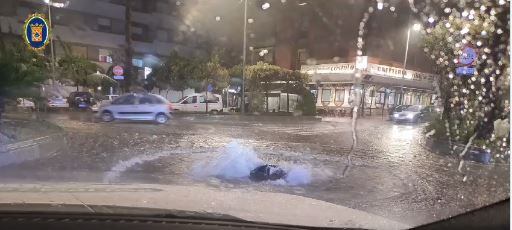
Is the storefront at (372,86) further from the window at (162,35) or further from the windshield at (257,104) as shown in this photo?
the window at (162,35)

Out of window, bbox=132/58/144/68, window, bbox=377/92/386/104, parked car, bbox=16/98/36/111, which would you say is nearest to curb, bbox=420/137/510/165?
window, bbox=377/92/386/104

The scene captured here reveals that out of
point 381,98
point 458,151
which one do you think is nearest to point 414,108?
point 381,98

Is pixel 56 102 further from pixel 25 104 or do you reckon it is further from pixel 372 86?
pixel 372 86

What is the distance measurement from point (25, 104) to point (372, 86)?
5.82 feet

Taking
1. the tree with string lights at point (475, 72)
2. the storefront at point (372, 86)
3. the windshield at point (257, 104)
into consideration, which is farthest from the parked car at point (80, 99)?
the tree with string lights at point (475, 72)

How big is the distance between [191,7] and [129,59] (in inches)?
17.6

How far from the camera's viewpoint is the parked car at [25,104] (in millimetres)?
2373

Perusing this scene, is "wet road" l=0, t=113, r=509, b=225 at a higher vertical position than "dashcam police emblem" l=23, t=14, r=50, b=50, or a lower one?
lower

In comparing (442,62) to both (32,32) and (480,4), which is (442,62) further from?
(32,32)

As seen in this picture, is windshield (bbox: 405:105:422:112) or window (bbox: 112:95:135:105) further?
window (bbox: 112:95:135:105)

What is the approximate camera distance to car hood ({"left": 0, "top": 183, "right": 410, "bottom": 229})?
1.67 meters

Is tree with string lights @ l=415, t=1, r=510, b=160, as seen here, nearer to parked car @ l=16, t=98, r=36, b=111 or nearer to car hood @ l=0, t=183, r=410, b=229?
car hood @ l=0, t=183, r=410, b=229

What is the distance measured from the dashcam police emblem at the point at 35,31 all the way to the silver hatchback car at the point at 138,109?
45 cm

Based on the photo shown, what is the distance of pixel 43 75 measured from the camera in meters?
2.37
